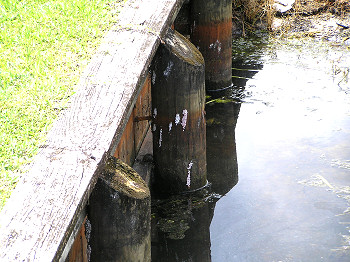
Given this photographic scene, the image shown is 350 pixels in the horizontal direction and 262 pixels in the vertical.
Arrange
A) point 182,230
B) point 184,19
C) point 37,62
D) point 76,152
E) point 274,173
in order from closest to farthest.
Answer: point 76,152 → point 37,62 → point 182,230 → point 274,173 → point 184,19

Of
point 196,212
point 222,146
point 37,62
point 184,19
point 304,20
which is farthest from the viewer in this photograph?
point 304,20

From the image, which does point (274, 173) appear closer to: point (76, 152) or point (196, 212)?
point (196, 212)

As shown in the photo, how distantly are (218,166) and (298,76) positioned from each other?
2.36 meters

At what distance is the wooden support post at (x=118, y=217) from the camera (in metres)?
2.71

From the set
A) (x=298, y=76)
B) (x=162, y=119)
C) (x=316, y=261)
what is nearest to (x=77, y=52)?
(x=162, y=119)

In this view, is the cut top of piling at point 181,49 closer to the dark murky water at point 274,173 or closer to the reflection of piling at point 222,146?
A: the dark murky water at point 274,173

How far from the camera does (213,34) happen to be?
666 cm

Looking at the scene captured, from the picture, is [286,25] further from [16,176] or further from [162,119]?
[16,176]

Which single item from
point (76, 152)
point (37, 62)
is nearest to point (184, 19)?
point (37, 62)

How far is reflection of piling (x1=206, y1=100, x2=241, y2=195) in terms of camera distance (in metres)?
5.36

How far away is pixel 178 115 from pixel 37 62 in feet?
3.58

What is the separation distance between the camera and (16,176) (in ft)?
8.48

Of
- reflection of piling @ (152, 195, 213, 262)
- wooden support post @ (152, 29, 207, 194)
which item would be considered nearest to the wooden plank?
wooden support post @ (152, 29, 207, 194)

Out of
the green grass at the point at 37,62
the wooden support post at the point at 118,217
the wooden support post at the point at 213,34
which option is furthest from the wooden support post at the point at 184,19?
the wooden support post at the point at 118,217
